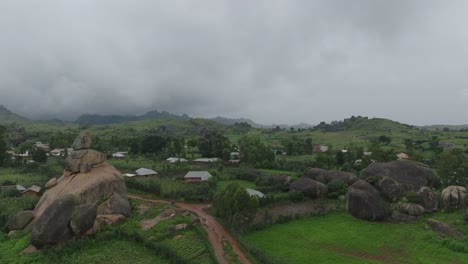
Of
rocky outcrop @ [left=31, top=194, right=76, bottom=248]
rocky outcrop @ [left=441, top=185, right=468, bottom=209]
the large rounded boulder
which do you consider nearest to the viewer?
rocky outcrop @ [left=31, top=194, right=76, bottom=248]

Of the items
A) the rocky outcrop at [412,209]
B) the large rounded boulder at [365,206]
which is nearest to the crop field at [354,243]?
the large rounded boulder at [365,206]

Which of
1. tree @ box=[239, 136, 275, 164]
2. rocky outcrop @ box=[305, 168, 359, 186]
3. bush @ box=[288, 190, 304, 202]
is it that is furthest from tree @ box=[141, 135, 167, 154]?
bush @ box=[288, 190, 304, 202]

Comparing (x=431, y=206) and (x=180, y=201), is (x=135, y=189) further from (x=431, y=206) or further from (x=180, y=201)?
(x=431, y=206)

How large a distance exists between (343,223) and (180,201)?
2534cm

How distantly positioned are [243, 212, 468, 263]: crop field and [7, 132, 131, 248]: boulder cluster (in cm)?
1691

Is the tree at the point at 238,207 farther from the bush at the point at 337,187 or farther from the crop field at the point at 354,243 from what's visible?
the bush at the point at 337,187

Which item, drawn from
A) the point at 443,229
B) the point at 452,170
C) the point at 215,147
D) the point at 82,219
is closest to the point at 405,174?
the point at 452,170

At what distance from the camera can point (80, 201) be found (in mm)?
39875

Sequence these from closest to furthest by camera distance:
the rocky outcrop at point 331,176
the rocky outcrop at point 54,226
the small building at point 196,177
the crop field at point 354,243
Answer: the rocky outcrop at point 54,226 < the crop field at point 354,243 < the rocky outcrop at point 331,176 < the small building at point 196,177

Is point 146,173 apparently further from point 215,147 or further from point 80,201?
point 215,147

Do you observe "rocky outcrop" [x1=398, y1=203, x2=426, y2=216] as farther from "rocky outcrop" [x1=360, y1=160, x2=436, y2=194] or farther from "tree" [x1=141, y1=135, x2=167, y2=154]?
"tree" [x1=141, y1=135, x2=167, y2=154]

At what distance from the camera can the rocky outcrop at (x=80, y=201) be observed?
32.0 metres

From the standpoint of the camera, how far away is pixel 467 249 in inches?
1361

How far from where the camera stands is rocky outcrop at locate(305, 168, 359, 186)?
59912 millimetres
